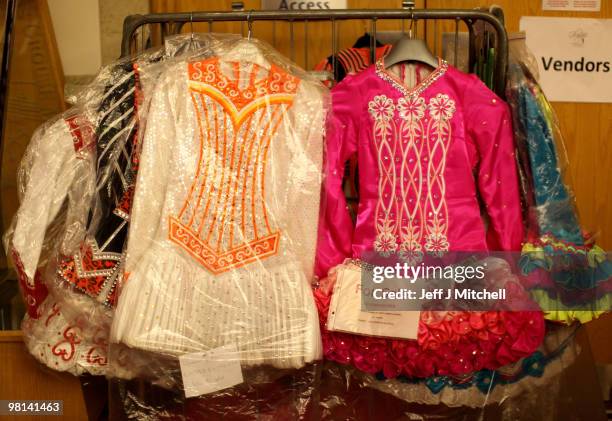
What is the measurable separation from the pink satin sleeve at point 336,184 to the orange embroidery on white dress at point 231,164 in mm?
112

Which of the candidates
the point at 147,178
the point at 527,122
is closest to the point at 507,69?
the point at 527,122

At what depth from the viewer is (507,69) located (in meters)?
1.37

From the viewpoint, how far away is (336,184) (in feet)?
4.39

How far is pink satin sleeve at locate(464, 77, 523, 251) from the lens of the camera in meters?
1.33

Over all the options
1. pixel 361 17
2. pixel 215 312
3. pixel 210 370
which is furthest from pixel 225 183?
pixel 361 17

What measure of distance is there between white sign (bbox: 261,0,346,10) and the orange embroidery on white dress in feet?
1.33

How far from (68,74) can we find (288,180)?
90 centimetres

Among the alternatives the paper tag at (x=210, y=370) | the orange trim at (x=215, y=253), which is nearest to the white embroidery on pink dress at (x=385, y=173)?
the orange trim at (x=215, y=253)

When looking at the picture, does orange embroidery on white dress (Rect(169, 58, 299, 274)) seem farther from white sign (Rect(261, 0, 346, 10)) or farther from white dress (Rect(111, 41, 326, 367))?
white sign (Rect(261, 0, 346, 10))

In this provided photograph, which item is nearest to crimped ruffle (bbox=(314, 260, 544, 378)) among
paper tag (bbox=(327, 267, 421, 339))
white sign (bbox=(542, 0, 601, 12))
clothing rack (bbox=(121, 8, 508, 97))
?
paper tag (bbox=(327, 267, 421, 339))

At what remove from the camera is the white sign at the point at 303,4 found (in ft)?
5.40

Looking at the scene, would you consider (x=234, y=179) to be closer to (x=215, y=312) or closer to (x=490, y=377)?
(x=215, y=312)

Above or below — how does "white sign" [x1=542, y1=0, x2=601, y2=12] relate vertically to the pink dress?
above

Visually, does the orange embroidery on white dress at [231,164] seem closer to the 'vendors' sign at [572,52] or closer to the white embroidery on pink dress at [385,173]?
the white embroidery on pink dress at [385,173]
